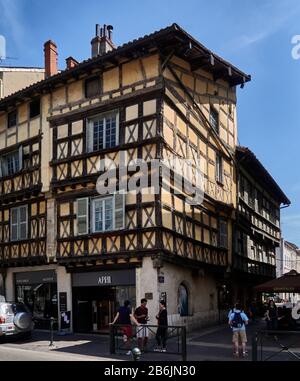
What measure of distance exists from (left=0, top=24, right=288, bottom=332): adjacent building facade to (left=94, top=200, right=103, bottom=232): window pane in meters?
0.06

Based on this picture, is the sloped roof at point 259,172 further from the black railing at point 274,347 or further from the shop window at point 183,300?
the black railing at point 274,347

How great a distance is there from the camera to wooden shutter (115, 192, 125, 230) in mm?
18186

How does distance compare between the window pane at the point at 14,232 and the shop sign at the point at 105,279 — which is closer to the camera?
the shop sign at the point at 105,279

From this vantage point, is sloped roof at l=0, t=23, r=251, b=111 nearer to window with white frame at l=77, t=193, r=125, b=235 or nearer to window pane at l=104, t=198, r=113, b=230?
window with white frame at l=77, t=193, r=125, b=235

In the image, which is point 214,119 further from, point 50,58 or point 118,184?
point 50,58

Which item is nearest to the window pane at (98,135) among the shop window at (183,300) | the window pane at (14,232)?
the window pane at (14,232)

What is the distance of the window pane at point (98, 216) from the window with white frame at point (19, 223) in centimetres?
441

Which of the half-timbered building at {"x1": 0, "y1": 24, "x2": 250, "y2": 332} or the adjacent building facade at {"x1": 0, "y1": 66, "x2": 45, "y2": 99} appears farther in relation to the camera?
the adjacent building facade at {"x1": 0, "y1": 66, "x2": 45, "y2": 99}

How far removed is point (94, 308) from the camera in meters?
20.3

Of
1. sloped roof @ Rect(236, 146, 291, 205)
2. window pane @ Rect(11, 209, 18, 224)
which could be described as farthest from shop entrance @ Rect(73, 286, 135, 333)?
sloped roof @ Rect(236, 146, 291, 205)

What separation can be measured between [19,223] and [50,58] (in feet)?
26.3

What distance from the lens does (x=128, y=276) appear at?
1806 centimetres

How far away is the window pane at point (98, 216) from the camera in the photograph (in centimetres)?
1889
